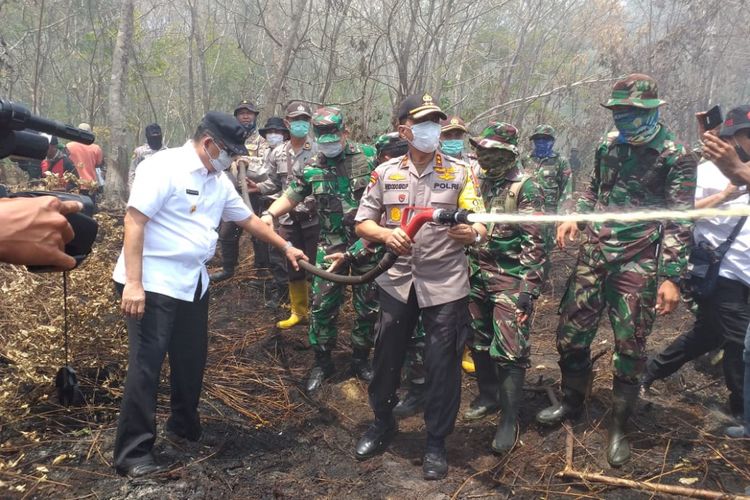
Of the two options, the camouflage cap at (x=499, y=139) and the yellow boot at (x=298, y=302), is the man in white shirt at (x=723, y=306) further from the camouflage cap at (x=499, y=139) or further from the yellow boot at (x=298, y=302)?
the yellow boot at (x=298, y=302)

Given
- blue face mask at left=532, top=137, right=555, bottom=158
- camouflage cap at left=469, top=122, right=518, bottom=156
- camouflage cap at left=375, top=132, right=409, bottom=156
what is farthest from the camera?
blue face mask at left=532, top=137, right=555, bottom=158

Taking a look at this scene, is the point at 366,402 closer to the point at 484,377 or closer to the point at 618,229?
the point at 484,377

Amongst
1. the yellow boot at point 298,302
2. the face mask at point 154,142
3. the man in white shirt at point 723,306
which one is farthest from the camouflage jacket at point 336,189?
the face mask at point 154,142

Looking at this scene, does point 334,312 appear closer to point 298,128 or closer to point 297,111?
point 298,128

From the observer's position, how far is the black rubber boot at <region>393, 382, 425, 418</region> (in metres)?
4.34

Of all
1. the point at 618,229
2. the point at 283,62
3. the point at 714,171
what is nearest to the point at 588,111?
the point at 283,62

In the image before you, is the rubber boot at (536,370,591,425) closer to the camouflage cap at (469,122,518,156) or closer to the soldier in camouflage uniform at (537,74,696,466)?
the soldier in camouflage uniform at (537,74,696,466)

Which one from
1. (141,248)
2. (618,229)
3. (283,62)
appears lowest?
(141,248)

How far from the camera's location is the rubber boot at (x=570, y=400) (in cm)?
388

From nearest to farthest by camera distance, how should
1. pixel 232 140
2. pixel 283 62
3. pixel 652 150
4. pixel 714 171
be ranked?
pixel 232 140 < pixel 652 150 < pixel 714 171 < pixel 283 62

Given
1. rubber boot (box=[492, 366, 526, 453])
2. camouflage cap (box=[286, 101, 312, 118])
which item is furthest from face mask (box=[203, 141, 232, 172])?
camouflage cap (box=[286, 101, 312, 118])

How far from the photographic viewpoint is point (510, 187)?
4.08 m

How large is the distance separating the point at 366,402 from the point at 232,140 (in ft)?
8.19

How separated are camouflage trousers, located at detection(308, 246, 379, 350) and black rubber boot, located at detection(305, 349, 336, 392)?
0.22ft
